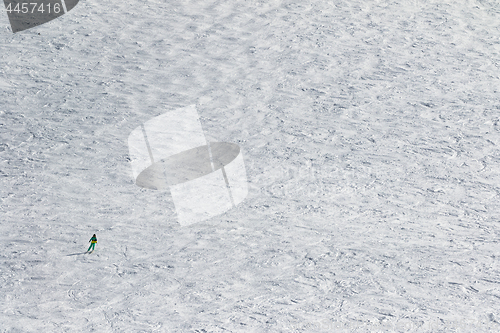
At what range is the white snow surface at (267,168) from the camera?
21.9 feet

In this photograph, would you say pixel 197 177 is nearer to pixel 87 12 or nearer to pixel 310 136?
pixel 310 136

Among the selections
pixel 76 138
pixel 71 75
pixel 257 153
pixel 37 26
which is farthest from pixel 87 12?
pixel 257 153

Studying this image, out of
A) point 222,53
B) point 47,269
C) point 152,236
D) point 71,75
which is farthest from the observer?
point 222,53

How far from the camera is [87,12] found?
39.6 ft

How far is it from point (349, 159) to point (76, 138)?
372cm

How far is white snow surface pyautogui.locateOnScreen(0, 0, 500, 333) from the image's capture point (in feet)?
21.9

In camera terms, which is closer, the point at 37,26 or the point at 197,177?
the point at 197,177
